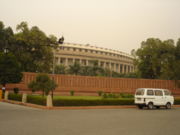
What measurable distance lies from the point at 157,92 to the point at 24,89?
21.0 meters

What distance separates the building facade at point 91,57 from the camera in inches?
3506

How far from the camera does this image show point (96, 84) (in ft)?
136

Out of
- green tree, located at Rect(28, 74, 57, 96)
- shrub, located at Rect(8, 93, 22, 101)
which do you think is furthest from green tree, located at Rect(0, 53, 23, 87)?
green tree, located at Rect(28, 74, 57, 96)

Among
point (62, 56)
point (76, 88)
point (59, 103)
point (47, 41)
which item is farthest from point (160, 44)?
point (62, 56)

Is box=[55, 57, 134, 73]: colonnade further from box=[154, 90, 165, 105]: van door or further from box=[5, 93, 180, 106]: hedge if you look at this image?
box=[154, 90, 165, 105]: van door

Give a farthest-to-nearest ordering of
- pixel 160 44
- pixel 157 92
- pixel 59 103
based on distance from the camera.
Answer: pixel 160 44
pixel 157 92
pixel 59 103

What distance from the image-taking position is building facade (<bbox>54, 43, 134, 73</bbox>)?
8906cm

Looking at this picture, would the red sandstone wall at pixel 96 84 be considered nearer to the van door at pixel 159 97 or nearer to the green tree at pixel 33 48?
the green tree at pixel 33 48

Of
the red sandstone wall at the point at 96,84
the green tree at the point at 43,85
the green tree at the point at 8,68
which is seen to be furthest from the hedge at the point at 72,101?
the red sandstone wall at the point at 96,84

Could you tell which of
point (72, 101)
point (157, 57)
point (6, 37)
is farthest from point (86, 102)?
point (157, 57)

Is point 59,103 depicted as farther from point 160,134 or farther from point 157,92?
point 160,134

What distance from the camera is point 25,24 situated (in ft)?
124

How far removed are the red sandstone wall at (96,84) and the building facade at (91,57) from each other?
4318 centimetres

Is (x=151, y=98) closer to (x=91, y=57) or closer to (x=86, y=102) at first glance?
(x=86, y=102)
